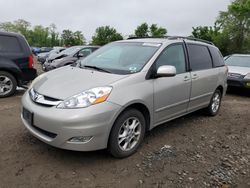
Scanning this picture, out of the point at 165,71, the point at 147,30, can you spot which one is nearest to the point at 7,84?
the point at 165,71

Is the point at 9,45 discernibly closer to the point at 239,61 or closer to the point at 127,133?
the point at 127,133

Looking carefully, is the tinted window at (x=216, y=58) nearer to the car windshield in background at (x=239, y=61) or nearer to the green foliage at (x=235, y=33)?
the car windshield in background at (x=239, y=61)

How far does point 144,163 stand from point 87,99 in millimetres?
1173

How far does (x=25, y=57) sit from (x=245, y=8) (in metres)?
24.5

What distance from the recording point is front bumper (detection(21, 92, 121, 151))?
2881 mm

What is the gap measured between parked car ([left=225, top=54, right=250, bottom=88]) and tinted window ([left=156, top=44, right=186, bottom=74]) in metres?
4.48

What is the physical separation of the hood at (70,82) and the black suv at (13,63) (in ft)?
10.5

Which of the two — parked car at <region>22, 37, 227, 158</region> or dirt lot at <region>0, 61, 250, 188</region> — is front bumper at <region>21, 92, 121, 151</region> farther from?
dirt lot at <region>0, 61, 250, 188</region>

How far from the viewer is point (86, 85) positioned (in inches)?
126

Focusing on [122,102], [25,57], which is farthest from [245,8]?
[122,102]

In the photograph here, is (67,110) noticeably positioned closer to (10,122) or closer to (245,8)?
(10,122)

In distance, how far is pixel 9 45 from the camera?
6.57m

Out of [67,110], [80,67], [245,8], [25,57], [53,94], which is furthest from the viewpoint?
[245,8]

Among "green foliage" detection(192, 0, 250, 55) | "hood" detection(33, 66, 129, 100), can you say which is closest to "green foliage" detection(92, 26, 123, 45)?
"green foliage" detection(192, 0, 250, 55)
